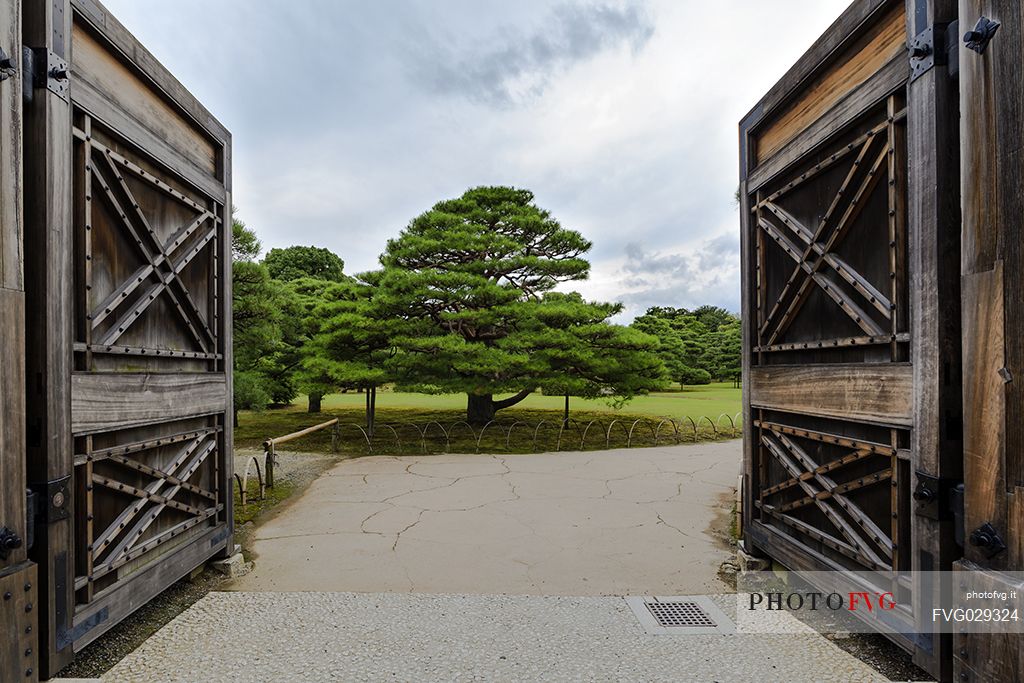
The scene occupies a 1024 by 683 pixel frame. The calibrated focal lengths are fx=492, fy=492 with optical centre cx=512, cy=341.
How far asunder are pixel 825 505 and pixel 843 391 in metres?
0.60

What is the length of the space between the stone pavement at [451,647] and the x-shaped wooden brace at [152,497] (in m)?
0.47

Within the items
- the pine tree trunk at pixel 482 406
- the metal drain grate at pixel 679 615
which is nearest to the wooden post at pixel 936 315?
the metal drain grate at pixel 679 615

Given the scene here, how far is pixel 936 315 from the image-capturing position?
5.77 ft

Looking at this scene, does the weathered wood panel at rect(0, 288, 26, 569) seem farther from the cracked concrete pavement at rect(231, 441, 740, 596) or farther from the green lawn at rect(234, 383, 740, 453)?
the green lawn at rect(234, 383, 740, 453)

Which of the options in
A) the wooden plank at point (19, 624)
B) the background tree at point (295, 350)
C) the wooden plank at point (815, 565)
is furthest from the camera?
the background tree at point (295, 350)

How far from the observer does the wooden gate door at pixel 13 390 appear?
1629mm

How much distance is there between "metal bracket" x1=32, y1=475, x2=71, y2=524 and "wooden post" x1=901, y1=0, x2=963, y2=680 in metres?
3.21

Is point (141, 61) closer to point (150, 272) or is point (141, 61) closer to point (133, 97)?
point (133, 97)

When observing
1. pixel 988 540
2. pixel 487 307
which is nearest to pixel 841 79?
pixel 988 540

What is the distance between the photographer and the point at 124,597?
2246 millimetres

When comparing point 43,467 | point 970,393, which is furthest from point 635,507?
point 43,467

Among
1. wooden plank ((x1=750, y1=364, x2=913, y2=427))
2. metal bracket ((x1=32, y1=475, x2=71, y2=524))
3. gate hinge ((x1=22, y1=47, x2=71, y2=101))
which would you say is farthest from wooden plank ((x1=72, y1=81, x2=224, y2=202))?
wooden plank ((x1=750, y1=364, x2=913, y2=427))

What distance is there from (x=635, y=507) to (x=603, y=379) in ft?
13.1

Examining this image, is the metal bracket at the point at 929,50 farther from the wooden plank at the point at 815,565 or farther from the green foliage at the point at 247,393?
the green foliage at the point at 247,393
